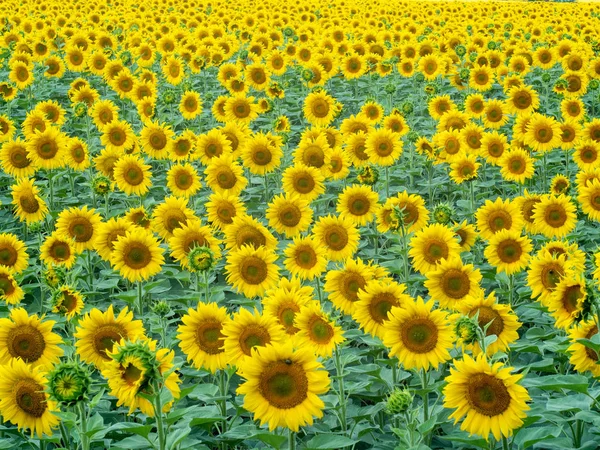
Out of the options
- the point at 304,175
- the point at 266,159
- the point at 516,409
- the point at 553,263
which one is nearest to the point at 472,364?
the point at 516,409

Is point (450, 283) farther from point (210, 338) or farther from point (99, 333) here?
point (99, 333)

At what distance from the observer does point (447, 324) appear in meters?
4.68

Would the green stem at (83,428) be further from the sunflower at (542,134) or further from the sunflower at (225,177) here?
the sunflower at (542,134)

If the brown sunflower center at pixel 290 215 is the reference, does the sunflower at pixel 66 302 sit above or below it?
below

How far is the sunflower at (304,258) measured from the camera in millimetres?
6125

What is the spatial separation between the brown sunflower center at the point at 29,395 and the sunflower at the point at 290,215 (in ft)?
11.1

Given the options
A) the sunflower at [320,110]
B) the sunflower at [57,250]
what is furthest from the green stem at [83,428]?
the sunflower at [320,110]

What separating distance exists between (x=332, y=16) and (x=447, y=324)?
17398 mm

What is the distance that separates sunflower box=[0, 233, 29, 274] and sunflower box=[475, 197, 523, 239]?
4.29m

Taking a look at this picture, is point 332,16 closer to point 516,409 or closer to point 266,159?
point 266,159

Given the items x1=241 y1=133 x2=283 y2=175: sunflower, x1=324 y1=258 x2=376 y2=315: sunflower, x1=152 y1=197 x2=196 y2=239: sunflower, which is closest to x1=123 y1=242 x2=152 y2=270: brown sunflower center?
x1=152 y1=197 x2=196 y2=239: sunflower

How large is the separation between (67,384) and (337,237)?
3.30 metres

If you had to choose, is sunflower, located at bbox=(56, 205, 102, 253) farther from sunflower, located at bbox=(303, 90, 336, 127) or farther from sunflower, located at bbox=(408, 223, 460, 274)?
sunflower, located at bbox=(303, 90, 336, 127)

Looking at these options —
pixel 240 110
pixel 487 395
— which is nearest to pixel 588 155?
pixel 240 110
